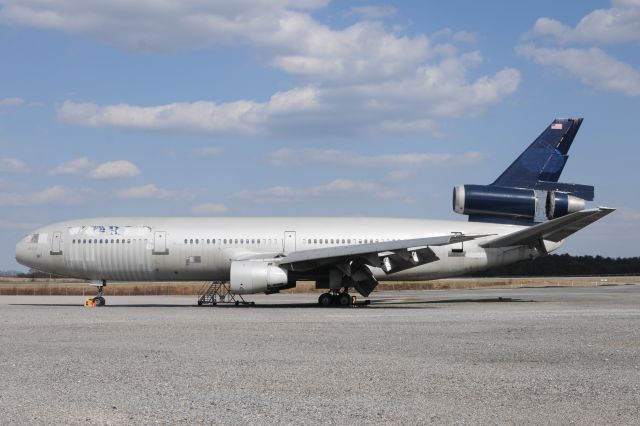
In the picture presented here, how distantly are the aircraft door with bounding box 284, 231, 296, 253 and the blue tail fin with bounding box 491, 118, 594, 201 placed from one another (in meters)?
8.70

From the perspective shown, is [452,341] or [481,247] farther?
[481,247]

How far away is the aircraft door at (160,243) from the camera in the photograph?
2920 cm

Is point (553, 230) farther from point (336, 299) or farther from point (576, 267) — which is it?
point (576, 267)

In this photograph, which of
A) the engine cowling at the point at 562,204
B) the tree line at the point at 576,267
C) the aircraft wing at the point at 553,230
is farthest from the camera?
the tree line at the point at 576,267

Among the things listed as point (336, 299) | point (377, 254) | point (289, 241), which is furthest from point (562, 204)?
point (289, 241)

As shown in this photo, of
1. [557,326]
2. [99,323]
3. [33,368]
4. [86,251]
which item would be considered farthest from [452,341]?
[86,251]

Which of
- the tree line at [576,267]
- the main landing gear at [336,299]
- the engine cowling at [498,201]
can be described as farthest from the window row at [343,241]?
the tree line at [576,267]

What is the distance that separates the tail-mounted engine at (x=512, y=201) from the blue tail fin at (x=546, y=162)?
0.40 m

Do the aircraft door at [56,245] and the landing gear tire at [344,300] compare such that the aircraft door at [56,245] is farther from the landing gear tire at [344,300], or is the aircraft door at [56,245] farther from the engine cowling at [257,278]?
the landing gear tire at [344,300]

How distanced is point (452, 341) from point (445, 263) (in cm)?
1555

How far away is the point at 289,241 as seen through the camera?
2947cm

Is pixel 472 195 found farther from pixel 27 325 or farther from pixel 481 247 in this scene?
pixel 27 325

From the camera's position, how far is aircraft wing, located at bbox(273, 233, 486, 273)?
2634cm

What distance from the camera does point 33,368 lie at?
10.6m
